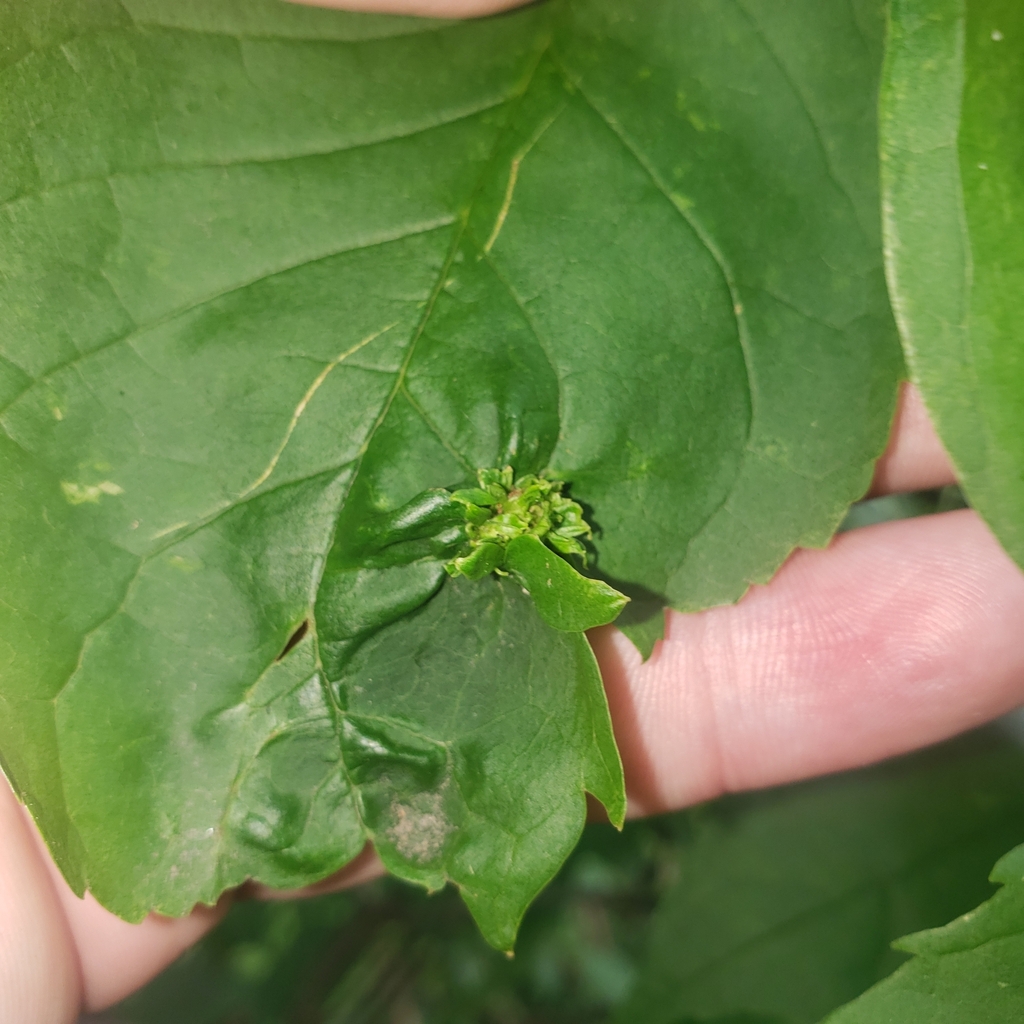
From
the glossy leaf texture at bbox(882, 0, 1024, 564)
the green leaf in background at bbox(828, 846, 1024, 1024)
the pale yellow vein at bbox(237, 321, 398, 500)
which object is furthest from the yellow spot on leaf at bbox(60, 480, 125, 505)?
the green leaf in background at bbox(828, 846, 1024, 1024)

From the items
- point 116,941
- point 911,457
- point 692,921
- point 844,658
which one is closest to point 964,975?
point 844,658

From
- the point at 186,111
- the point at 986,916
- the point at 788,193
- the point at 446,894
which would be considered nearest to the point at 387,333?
the point at 186,111

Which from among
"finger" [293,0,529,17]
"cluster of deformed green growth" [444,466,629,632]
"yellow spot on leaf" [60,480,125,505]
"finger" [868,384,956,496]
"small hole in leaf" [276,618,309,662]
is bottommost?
"finger" [868,384,956,496]

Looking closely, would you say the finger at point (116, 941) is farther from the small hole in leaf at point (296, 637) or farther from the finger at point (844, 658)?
the finger at point (844, 658)

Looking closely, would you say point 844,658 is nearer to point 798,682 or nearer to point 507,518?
→ point 798,682

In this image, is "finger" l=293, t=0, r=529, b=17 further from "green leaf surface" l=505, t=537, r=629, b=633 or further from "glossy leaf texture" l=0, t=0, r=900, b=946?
"green leaf surface" l=505, t=537, r=629, b=633

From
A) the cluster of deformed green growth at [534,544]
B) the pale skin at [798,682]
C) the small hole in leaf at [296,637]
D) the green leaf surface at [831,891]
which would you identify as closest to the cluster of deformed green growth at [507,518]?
the cluster of deformed green growth at [534,544]
